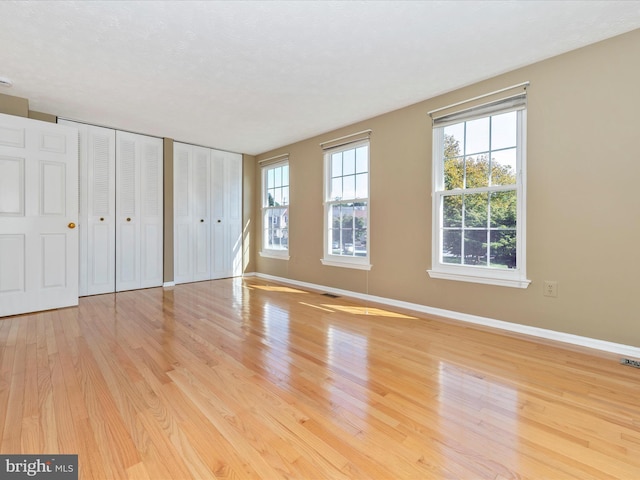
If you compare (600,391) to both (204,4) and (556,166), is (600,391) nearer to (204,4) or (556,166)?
(556,166)

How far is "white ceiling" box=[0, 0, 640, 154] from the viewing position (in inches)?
85.4

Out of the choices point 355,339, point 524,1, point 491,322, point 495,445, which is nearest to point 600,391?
point 495,445

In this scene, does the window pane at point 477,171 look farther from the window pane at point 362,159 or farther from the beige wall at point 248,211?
the beige wall at point 248,211

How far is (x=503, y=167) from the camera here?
10.1ft

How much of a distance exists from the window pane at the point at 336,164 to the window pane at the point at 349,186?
0.58 ft

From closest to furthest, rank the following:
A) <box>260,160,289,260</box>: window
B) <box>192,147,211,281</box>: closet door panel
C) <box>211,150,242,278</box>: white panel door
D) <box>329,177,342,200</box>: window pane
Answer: <box>329,177,342,200</box>: window pane
<box>192,147,211,281</box>: closet door panel
<box>260,160,289,260</box>: window
<box>211,150,242,278</box>: white panel door

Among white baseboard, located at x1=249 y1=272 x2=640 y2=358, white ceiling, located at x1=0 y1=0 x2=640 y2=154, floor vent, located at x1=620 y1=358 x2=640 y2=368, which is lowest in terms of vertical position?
floor vent, located at x1=620 y1=358 x2=640 y2=368

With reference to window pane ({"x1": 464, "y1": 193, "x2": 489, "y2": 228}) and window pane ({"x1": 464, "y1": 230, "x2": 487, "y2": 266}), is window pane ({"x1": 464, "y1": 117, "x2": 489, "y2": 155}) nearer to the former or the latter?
window pane ({"x1": 464, "y1": 193, "x2": 489, "y2": 228})

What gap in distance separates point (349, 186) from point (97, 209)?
3695 mm

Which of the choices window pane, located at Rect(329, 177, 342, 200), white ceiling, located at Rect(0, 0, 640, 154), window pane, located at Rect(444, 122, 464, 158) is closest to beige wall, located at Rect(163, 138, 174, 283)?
white ceiling, located at Rect(0, 0, 640, 154)

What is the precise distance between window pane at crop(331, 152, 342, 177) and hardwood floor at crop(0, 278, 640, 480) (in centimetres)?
251

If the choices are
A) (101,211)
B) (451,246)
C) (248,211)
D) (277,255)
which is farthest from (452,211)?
(101,211)

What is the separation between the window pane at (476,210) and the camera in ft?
10.5

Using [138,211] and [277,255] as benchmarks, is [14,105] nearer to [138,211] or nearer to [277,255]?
[138,211]
